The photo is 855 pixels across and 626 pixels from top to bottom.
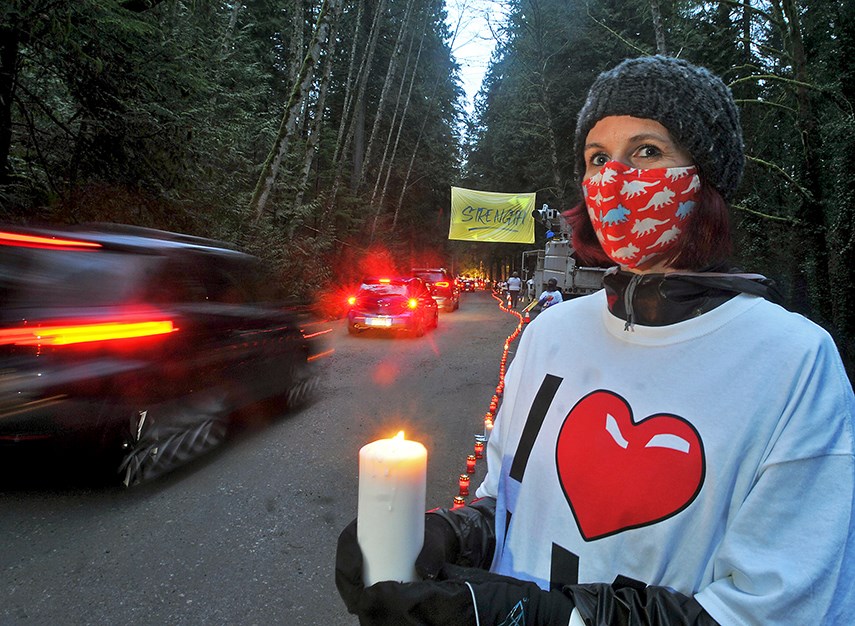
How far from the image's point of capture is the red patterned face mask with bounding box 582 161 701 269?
4.66 ft

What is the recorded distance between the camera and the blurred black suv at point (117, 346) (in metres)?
3.65

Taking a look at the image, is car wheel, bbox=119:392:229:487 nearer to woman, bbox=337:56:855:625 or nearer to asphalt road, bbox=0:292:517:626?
asphalt road, bbox=0:292:517:626

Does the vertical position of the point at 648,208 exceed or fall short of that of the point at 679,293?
it exceeds it

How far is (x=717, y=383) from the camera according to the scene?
3.84 ft

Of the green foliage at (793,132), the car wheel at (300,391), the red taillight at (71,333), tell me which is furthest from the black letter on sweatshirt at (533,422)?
the car wheel at (300,391)

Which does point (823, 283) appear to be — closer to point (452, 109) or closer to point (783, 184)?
point (783, 184)

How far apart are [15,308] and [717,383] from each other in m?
4.30

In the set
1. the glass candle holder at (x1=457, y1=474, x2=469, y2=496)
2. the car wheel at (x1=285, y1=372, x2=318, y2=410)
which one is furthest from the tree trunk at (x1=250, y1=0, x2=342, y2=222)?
the glass candle holder at (x1=457, y1=474, x2=469, y2=496)

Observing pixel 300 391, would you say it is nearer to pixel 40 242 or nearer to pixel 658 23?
pixel 40 242

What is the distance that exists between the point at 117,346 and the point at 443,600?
384 centimetres

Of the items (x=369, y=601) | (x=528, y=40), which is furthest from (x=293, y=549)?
(x=528, y=40)

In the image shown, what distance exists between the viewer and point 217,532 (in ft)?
12.2

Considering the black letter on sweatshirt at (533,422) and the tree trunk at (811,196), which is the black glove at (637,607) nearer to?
the black letter on sweatshirt at (533,422)

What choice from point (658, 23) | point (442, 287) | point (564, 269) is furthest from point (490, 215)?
point (658, 23)
